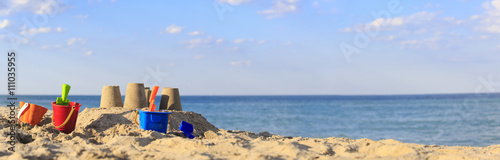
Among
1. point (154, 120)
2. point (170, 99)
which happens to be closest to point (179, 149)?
point (154, 120)

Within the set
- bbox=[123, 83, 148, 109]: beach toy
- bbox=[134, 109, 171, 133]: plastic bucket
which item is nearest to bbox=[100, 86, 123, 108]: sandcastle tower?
bbox=[123, 83, 148, 109]: beach toy

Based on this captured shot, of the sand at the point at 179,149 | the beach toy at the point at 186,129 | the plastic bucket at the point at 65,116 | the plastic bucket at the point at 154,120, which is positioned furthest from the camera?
the beach toy at the point at 186,129

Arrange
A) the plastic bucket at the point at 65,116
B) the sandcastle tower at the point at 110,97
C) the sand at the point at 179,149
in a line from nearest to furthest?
the sand at the point at 179,149 < the plastic bucket at the point at 65,116 < the sandcastle tower at the point at 110,97

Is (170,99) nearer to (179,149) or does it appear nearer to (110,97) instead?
(110,97)

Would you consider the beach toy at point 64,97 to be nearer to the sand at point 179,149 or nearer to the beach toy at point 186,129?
the sand at point 179,149

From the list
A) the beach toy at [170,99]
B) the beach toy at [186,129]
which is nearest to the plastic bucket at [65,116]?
the beach toy at [186,129]

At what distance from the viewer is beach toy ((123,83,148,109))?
7008mm

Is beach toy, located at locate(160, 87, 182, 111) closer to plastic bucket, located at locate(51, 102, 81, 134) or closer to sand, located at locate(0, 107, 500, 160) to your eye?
plastic bucket, located at locate(51, 102, 81, 134)

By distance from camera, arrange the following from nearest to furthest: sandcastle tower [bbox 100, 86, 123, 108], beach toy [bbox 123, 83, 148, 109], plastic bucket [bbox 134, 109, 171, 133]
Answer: plastic bucket [bbox 134, 109, 171, 133] → beach toy [bbox 123, 83, 148, 109] → sandcastle tower [bbox 100, 86, 123, 108]

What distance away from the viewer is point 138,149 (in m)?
3.85

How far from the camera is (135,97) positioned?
23.0 feet

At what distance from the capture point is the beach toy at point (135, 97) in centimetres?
701

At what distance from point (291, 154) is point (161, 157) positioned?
1232mm

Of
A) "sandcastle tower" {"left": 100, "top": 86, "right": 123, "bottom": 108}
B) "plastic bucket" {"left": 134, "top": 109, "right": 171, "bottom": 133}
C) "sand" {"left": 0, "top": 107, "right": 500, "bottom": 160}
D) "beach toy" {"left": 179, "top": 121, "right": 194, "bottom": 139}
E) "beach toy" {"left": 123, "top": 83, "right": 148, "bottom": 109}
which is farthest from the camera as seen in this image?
"sandcastle tower" {"left": 100, "top": 86, "right": 123, "bottom": 108}
